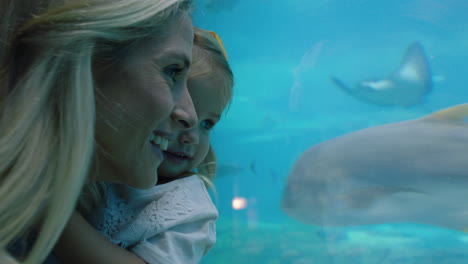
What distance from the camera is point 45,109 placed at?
1.52ft

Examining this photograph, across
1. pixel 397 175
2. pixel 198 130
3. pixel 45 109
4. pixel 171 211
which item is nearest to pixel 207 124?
pixel 198 130

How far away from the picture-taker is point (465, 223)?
169cm

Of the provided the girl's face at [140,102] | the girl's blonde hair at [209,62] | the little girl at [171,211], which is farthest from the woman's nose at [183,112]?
the girl's blonde hair at [209,62]

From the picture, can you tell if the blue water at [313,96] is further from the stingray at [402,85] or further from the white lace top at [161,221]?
the white lace top at [161,221]

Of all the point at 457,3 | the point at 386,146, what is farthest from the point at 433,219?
the point at 457,3

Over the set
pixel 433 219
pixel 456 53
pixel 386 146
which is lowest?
pixel 433 219

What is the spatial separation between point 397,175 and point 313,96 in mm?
607

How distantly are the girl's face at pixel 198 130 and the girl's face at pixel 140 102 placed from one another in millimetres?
239

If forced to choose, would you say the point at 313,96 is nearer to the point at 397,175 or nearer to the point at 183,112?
the point at 397,175

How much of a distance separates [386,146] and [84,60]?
1.53 m

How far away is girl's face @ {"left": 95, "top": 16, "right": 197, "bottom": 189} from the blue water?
133 centimetres

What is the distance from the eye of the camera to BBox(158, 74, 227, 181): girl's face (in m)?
0.84

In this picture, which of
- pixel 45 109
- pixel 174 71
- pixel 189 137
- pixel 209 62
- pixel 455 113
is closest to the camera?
pixel 45 109

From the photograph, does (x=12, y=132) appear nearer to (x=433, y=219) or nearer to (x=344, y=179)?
(x=344, y=179)
